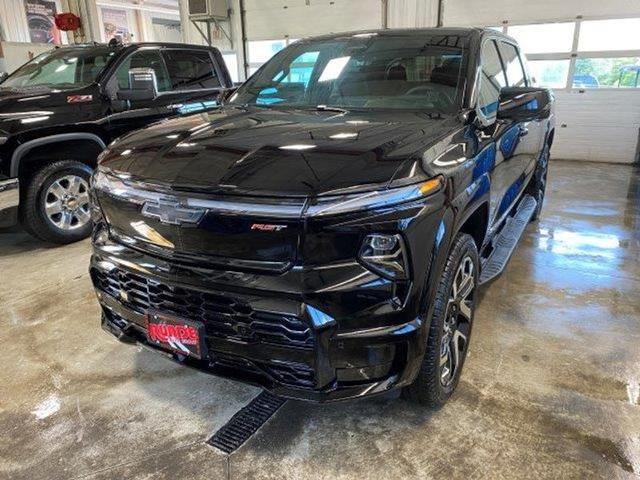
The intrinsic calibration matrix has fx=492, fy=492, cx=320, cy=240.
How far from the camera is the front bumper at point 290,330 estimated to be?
1.59 meters

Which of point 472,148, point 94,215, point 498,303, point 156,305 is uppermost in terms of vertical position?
point 472,148

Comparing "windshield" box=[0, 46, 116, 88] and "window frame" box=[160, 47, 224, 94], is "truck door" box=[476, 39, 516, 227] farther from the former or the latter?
"windshield" box=[0, 46, 116, 88]

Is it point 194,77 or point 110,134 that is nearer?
point 110,134

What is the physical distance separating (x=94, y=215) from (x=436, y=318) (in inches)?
60.2

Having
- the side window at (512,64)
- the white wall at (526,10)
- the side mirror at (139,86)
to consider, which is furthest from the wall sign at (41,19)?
the side window at (512,64)

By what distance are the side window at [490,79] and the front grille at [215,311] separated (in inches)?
59.3

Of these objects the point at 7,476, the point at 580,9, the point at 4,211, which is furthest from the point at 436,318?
the point at 580,9

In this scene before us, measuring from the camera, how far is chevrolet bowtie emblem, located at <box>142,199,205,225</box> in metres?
1.69

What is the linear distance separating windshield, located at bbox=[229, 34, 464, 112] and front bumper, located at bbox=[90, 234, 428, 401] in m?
1.19

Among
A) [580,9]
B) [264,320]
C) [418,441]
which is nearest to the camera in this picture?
[264,320]

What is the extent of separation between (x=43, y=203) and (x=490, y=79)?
3702mm

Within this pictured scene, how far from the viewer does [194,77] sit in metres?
5.45

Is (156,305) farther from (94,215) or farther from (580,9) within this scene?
(580,9)

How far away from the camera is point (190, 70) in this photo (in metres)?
5.43
